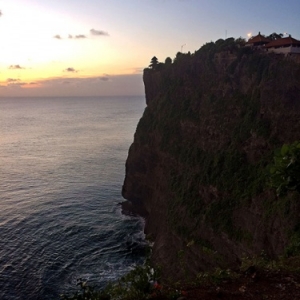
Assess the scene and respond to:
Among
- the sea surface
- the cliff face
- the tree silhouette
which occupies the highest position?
the tree silhouette

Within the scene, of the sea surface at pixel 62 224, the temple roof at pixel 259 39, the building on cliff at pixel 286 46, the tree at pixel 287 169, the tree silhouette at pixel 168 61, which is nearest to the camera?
the tree at pixel 287 169

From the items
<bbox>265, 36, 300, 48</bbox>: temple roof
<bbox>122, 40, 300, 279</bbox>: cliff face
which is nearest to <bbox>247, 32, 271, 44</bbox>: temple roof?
<bbox>265, 36, 300, 48</bbox>: temple roof

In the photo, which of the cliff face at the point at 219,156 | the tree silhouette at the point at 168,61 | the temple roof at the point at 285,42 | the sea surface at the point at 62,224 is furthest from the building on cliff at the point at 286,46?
the sea surface at the point at 62,224

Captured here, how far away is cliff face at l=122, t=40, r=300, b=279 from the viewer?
31984mm

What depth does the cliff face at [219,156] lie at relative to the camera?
105ft

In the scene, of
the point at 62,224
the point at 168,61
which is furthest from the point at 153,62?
the point at 62,224

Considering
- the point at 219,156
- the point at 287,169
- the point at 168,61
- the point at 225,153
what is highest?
the point at 168,61

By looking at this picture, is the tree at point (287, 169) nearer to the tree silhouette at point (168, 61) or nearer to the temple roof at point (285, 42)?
the temple roof at point (285, 42)

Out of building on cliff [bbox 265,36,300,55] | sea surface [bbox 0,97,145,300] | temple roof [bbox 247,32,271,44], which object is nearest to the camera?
sea surface [bbox 0,97,145,300]

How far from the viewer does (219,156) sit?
39875 mm

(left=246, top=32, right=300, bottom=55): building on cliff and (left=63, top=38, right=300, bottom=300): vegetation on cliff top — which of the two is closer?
(left=63, top=38, right=300, bottom=300): vegetation on cliff top

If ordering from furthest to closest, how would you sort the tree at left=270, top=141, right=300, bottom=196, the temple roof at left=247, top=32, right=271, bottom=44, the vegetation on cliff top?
the temple roof at left=247, top=32, right=271, bottom=44 < the vegetation on cliff top < the tree at left=270, top=141, right=300, bottom=196

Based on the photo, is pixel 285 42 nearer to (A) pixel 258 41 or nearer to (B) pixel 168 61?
(A) pixel 258 41

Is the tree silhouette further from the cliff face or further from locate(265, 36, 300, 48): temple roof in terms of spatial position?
locate(265, 36, 300, 48): temple roof
